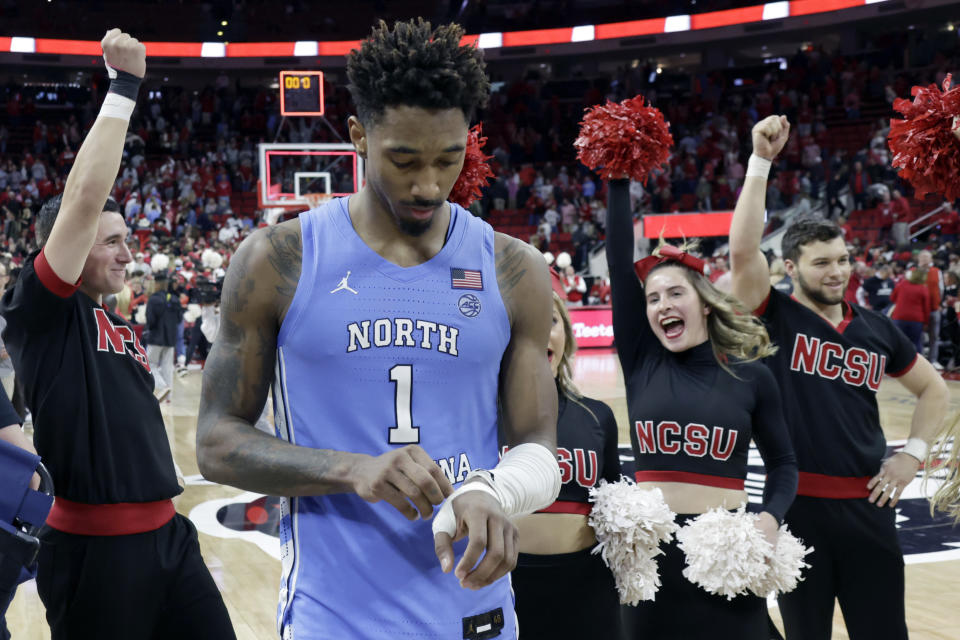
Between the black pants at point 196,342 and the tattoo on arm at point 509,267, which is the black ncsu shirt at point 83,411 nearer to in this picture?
the tattoo on arm at point 509,267

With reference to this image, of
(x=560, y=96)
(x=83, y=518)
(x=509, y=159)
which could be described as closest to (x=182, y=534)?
(x=83, y=518)

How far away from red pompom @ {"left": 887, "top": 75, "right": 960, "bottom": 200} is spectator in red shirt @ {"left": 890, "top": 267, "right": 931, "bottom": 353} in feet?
35.6

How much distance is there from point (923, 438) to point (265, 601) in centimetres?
309

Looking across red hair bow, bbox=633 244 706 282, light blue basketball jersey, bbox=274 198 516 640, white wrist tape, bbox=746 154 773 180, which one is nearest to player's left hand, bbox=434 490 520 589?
light blue basketball jersey, bbox=274 198 516 640

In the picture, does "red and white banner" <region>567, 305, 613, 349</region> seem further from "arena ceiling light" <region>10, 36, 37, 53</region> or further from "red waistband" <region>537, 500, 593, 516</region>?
"arena ceiling light" <region>10, 36, 37, 53</region>

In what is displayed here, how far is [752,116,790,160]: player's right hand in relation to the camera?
10.5ft

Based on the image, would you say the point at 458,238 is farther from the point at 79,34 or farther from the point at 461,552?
the point at 79,34

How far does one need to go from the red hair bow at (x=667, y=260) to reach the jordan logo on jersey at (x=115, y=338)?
1632 millimetres

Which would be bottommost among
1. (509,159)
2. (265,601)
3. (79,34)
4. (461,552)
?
(265,601)

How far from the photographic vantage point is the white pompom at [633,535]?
104 inches

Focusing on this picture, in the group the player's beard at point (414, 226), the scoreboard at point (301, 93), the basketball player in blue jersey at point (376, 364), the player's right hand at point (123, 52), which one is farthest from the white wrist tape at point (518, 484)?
the scoreboard at point (301, 93)

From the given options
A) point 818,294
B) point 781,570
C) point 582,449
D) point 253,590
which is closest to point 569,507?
point 582,449

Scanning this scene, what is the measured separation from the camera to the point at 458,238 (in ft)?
5.88

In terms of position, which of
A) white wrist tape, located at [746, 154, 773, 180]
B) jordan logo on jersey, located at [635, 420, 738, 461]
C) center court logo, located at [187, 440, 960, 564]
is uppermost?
white wrist tape, located at [746, 154, 773, 180]
